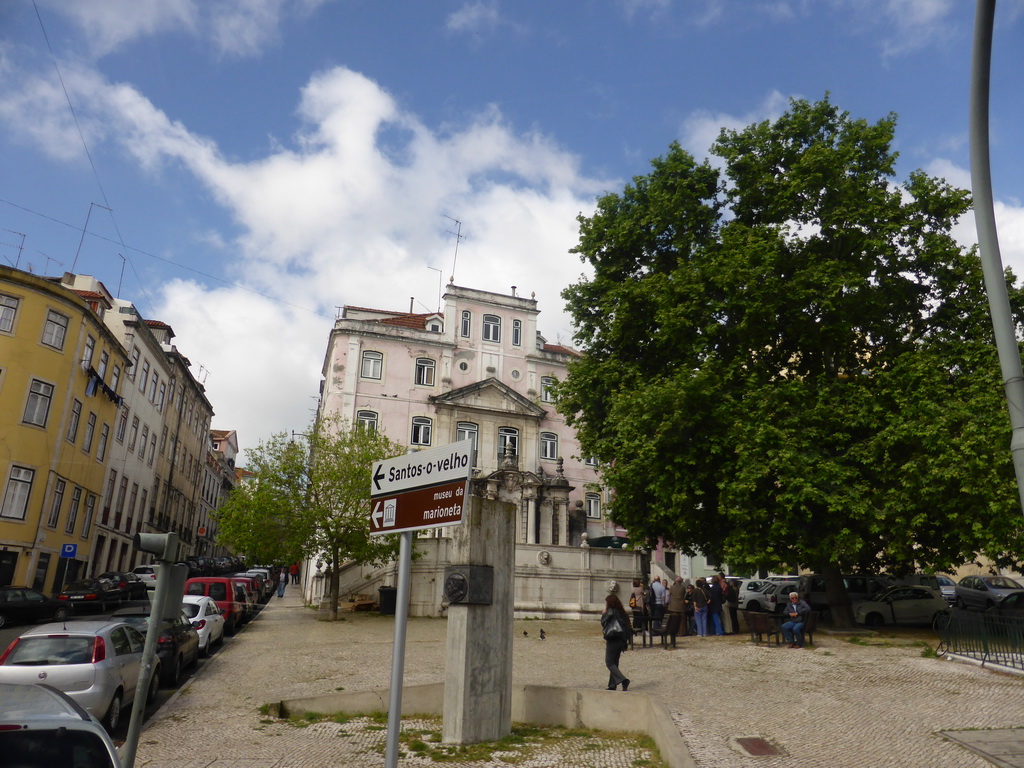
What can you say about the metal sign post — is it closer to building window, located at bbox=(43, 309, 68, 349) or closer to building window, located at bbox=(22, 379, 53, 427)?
building window, located at bbox=(22, 379, 53, 427)

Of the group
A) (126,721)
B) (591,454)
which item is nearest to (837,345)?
(591,454)

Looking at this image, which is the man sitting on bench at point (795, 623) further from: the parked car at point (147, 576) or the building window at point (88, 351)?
the building window at point (88, 351)

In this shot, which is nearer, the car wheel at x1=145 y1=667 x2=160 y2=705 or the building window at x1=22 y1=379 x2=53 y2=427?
the car wheel at x1=145 y1=667 x2=160 y2=705

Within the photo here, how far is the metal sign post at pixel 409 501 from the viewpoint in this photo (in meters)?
6.39

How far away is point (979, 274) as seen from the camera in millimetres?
19797

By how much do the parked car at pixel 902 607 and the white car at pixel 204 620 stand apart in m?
20.9

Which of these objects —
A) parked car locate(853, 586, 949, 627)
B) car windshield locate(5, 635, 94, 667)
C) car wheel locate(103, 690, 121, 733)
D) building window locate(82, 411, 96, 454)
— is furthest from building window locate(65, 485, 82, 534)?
parked car locate(853, 586, 949, 627)

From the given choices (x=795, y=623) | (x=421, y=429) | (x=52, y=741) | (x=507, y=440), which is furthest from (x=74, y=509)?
(x=52, y=741)

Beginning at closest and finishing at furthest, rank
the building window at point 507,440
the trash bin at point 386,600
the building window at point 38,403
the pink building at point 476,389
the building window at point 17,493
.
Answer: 1. the trash bin at point 386,600
2. the building window at point 17,493
3. the building window at point 38,403
4. the pink building at point 476,389
5. the building window at point 507,440

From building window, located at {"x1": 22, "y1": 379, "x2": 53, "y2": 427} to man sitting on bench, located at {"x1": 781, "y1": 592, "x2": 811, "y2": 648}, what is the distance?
3023 centimetres

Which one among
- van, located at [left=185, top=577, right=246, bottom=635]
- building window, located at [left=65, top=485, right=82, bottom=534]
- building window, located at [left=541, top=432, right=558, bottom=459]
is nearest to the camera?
van, located at [left=185, top=577, right=246, bottom=635]

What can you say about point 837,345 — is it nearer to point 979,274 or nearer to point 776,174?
point 979,274

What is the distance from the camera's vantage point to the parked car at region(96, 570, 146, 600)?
1214 inches

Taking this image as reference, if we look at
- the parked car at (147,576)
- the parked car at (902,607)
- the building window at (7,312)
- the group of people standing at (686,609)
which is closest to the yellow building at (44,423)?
the building window at (7,312)
